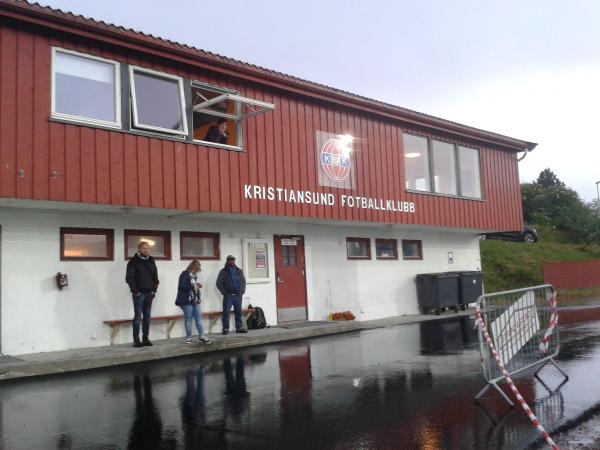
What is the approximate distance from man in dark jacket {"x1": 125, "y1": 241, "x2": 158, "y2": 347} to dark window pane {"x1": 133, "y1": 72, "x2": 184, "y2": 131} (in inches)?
98.8

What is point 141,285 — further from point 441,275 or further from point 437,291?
point 441,275

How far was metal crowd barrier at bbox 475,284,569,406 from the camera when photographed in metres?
6.54

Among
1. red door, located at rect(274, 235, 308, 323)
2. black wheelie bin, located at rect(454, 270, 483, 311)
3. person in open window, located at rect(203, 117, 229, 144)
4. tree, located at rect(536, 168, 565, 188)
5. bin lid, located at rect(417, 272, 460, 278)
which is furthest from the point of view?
tree, located at rect(536, 168, 565, 188)

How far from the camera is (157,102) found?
11641mm

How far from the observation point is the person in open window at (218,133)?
41.6 ft

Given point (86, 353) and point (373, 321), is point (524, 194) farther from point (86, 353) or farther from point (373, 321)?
point (86, 353)

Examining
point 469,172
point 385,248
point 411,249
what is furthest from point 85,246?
point 469,172

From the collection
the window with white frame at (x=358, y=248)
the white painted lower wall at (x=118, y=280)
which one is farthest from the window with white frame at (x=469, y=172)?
the window with white frame at (x=358, y=248)

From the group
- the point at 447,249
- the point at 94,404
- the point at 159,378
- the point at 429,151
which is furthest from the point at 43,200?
the point at 447,249

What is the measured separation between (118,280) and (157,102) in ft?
11.8

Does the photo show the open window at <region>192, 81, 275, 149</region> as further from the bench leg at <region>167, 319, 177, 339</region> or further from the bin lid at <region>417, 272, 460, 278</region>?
the bin lid at <region>417, 272, 460, 278</region>

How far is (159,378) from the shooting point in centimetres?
811

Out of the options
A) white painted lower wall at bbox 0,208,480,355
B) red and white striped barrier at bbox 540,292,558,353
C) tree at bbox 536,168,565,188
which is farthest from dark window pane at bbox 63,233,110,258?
tree at bbox 536,168,565,188

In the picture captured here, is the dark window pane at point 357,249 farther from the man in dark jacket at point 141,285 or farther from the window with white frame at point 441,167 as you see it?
the man in dark jacket at point 141,285
